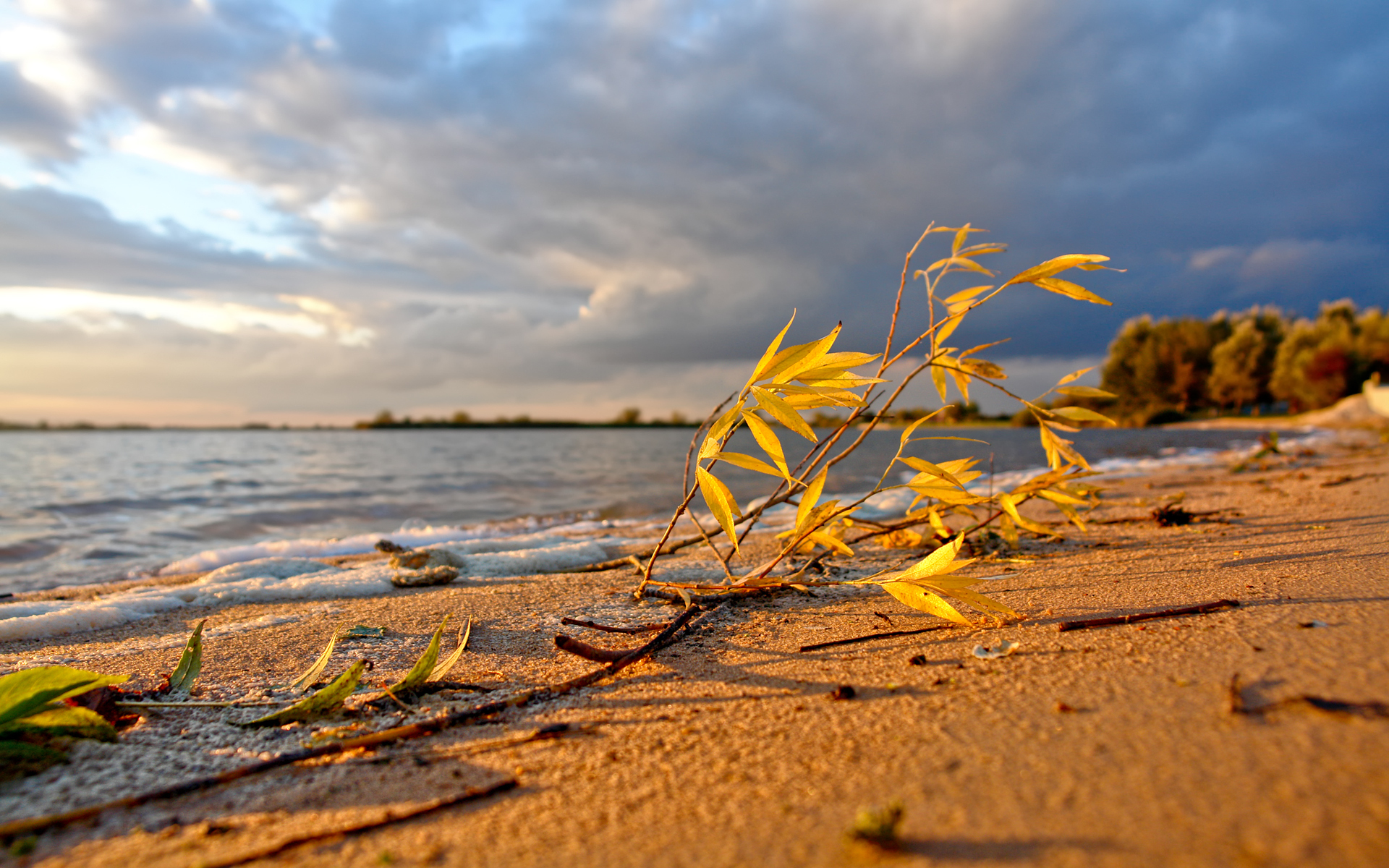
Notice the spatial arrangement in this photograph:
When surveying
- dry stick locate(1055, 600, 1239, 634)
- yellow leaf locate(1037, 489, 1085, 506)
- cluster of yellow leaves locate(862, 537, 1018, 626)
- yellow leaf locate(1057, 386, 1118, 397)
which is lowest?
dry stick locate(1055, 600, 1239, 634)

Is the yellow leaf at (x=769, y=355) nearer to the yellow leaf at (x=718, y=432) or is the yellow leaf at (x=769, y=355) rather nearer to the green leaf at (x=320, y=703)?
the yellow leaf at (x=718, y=432)

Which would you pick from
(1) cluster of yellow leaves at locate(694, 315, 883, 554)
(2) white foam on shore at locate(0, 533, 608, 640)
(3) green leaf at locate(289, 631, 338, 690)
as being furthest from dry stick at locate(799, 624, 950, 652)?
(2) white foam on shore at locate(0, 533, 608, 640)

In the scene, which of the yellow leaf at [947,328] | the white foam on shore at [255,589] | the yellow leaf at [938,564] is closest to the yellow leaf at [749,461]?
the yellow leaf at [938,564]

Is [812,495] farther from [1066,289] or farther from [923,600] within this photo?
[1066,289]

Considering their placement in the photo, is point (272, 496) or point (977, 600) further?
point (272, 496)

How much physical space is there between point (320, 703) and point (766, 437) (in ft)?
4.02

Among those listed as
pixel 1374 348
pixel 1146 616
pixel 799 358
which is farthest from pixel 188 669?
pixel 1374 348

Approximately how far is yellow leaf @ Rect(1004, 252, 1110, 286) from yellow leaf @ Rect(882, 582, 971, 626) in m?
0.90

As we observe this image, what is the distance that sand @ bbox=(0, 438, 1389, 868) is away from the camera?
3.06ft

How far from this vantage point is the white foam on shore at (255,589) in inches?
118

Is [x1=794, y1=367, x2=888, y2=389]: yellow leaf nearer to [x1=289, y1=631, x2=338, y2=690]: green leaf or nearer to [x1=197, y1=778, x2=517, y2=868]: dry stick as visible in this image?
[x1=197, y1=778, x2=517, y2=868]: dry stick

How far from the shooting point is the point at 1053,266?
182cm

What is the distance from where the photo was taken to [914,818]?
38.6 inches

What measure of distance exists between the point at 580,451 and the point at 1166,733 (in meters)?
23.0
